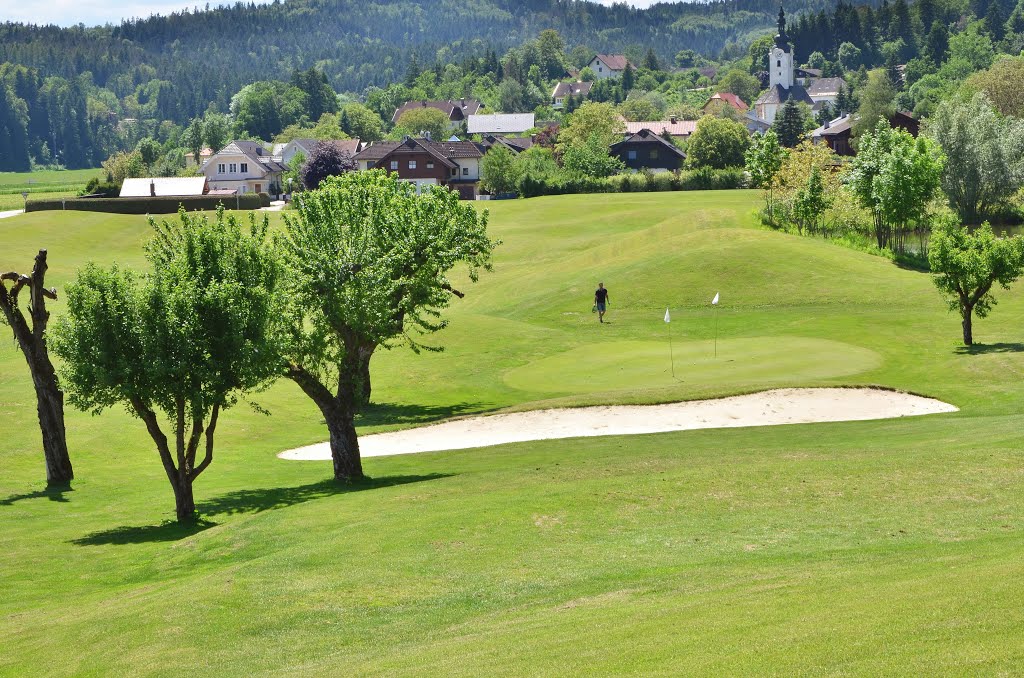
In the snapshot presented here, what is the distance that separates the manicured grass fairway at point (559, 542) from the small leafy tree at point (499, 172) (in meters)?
112

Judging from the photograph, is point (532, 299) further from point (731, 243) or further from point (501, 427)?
point (501, 427)

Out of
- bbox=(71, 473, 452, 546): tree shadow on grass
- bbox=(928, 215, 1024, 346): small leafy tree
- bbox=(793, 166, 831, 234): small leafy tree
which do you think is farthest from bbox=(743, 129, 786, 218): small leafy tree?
bbox=(71, 473, 452, 546): tree shadow on grass

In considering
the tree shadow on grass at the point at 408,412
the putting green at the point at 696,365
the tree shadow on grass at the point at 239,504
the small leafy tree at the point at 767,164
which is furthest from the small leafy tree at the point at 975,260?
the small leafy tree at the point at 767,164

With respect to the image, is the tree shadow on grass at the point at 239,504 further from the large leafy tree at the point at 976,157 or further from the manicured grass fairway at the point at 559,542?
the large leafy tree at the point at 976,157

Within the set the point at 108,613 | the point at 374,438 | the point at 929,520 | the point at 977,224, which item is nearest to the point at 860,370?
the point at 374,438

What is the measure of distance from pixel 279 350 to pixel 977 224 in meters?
90.9

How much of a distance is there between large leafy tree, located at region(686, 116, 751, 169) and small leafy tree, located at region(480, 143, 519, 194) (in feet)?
82.0

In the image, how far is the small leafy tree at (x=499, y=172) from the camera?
162375mm

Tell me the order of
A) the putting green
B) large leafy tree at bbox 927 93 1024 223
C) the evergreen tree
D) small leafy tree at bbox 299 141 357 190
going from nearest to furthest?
the putting green
large leafy tree at bbox 927 93 1024 223
small leafy tree at bbox 299 141 357 190
the evergreen tree

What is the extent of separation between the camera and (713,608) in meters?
17.7

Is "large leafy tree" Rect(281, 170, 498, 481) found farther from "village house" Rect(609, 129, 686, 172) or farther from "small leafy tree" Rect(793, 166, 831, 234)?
"village house" Rect(609, 129, 686, 172)

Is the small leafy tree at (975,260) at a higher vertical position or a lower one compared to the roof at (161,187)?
lower

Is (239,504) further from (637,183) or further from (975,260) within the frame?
(637,183)

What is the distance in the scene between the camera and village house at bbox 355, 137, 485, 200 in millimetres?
182875
